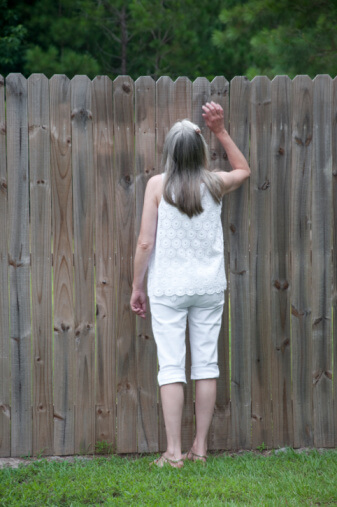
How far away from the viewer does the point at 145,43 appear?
17.0m

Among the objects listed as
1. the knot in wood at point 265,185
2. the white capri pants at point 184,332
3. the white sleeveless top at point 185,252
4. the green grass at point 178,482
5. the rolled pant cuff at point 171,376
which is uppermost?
the knot in wood at point 265,185

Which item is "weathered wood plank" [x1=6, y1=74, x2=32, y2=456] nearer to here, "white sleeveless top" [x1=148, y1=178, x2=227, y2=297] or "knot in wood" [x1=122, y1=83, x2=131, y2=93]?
"knot in wood" [x1=122, y1=83, x2=131, y2=93]

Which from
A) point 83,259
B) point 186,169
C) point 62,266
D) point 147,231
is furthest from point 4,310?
point 186,169

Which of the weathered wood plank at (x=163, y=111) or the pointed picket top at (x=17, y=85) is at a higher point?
the pointed picket top at (x=17, y=85)

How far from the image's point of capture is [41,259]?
12.9 ft

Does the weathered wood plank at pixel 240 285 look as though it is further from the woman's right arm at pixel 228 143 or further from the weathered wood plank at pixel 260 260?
the woman's right arm at pixel 228 143

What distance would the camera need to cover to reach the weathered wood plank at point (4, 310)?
152 inches

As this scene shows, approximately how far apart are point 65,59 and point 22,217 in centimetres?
1201

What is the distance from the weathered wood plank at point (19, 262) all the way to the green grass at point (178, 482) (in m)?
0.30

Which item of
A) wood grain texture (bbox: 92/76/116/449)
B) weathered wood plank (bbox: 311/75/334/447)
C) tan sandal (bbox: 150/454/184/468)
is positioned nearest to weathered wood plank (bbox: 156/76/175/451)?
wood grain texture (bbox: 92/76/116/449)

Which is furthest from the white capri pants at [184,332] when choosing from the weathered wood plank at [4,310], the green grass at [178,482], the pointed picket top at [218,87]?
the pointed picket top at [218,87]

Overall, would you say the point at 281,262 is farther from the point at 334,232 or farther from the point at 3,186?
the point at 3,186

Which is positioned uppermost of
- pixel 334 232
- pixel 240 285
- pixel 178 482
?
pixel 334 232

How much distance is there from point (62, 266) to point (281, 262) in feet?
4.46
